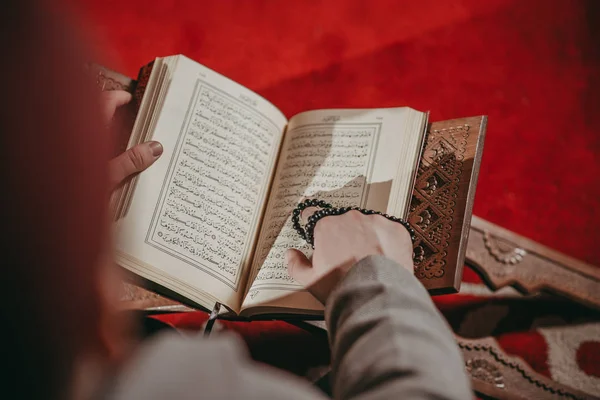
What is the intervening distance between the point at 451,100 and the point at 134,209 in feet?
3.64

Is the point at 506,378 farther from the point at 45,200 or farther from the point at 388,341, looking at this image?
the point at 45,200

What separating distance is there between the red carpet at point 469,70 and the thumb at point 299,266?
0.71 meters

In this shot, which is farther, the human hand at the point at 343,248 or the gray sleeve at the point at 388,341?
the human hand at the point at 343,248

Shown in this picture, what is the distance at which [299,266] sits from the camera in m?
0.71

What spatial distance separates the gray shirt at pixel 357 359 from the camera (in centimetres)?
32

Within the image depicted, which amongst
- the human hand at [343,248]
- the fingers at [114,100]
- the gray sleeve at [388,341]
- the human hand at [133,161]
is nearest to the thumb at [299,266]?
the human hand at [343,248]

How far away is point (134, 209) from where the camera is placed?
0.75 metres

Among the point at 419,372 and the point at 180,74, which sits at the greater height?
the point at 180,74

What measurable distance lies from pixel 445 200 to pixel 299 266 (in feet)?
0.78

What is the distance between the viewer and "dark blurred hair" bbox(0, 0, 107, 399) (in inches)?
10.5

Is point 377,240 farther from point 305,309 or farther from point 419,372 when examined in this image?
point 419,372

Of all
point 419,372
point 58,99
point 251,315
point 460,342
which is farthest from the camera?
point 460,342

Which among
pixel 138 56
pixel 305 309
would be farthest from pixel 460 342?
pixel 138 56

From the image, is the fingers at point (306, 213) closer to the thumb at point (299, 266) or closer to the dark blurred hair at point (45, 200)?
the thumb at point (299, 266)
